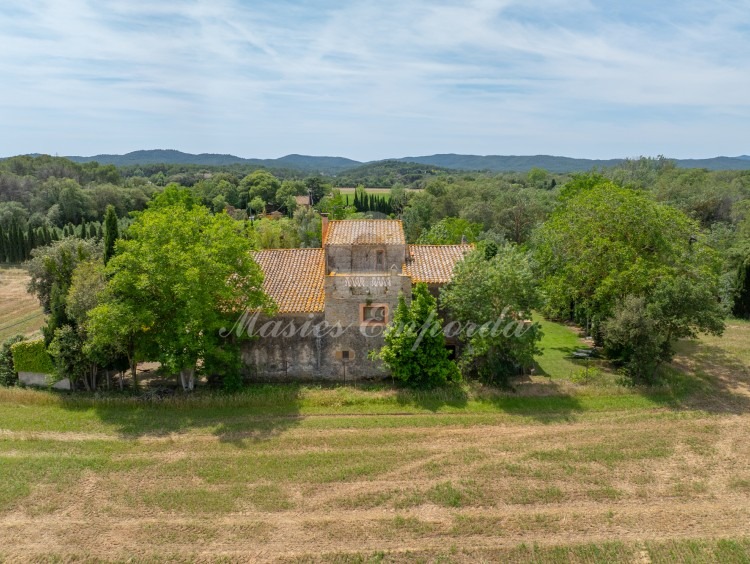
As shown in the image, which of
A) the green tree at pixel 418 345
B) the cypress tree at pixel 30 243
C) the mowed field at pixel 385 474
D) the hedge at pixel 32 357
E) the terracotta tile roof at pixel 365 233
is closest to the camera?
the mowed field at pixel 385 474

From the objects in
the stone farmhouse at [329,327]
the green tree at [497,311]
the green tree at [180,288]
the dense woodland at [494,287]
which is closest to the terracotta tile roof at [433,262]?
the stone farmhouse at [329,327]

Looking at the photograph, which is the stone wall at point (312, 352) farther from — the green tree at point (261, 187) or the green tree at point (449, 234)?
the green tree at point (261, 187)

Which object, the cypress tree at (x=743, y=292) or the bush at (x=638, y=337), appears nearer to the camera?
the bush at (x=638, y=337)

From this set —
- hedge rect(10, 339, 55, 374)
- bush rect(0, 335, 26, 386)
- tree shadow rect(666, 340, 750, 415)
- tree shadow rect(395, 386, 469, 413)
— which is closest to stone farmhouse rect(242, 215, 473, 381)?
tree shadow rect(395, 386, 469, 413)

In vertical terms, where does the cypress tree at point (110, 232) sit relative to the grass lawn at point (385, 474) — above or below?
above

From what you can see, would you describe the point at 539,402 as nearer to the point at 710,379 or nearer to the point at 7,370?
the point at 710,379

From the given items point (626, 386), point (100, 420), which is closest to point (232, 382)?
point (100, 420)
